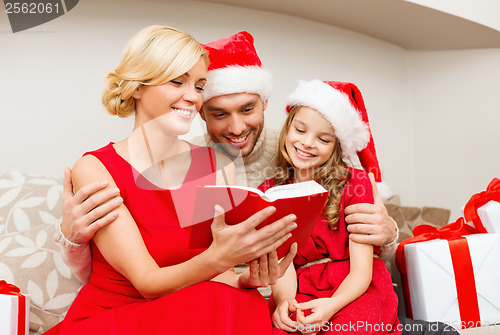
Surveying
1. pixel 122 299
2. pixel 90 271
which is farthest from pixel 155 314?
pixel 90 271

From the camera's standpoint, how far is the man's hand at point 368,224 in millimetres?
1529

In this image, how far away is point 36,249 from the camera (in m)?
1.68

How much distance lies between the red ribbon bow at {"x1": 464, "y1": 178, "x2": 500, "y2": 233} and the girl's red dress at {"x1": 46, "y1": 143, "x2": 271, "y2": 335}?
93 centimetres

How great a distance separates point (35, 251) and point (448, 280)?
138cm

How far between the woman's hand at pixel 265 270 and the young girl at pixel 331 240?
166 mm

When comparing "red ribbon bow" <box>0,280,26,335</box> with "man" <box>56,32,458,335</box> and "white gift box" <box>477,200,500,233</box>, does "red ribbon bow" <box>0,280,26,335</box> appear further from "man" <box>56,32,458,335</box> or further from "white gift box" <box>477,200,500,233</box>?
"white gift box" <box>477,200,500,233</box>

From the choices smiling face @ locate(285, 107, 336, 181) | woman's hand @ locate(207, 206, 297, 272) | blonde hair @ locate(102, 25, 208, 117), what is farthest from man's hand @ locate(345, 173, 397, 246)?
blonde hair @ locate(102, 25, 208, 117)

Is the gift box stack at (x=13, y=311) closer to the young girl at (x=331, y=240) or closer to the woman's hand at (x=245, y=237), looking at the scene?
the woman's hand at (x=245, y=237)

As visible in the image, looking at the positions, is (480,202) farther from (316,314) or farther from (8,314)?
(8,314)

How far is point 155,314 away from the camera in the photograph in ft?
3.87

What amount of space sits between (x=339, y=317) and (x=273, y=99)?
1451 mm

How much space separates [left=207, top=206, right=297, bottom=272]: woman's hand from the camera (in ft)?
3.64

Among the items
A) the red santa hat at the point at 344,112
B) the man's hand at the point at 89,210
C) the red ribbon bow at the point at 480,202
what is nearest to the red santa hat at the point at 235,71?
the red santa hat at the point at 344,112

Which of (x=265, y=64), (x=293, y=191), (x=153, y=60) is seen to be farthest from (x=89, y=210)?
(x=265, y=64)
